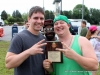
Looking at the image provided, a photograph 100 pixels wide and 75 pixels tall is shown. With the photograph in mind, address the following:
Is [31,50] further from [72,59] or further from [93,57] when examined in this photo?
[93,57]

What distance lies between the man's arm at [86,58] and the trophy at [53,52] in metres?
0.22

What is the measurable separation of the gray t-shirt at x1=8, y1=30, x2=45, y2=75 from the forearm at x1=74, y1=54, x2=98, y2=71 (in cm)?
49

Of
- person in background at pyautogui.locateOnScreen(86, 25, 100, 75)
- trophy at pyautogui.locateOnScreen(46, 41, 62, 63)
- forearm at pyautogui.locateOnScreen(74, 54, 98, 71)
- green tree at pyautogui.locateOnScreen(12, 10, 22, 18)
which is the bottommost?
person in background at pyautogui.locateOnScreen(86, 25, 100, 75)

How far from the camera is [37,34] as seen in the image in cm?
276

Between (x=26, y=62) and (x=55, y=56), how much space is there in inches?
13.0

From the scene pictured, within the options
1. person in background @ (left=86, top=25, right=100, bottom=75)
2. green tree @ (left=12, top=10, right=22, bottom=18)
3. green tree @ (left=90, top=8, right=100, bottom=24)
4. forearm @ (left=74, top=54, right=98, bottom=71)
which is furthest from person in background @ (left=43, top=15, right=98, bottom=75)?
green tree @ (left=12, top=10, right=22, bottom=18)

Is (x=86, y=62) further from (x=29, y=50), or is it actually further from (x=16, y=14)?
(x=16, y=14)

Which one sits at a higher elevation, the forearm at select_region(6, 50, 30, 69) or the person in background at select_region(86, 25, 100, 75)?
the forearm at select_region(6, 50, 30, 69)

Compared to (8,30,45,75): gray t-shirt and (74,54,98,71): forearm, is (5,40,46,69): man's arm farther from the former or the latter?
(74,54,98,71): forearm

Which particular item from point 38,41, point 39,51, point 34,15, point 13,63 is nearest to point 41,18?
point 34,15

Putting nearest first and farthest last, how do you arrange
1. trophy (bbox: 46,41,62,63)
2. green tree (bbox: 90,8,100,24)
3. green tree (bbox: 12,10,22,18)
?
trophy (bbox: 46,41,62,63) < green tree (bbox: 90,8,100,24) < green tree (bbox: 12,10,22,18)

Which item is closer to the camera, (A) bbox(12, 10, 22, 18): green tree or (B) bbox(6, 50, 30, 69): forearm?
(B) bbox(6, 50, 30, 69): forearm

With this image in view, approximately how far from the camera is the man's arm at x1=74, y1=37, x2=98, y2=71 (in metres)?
2.38

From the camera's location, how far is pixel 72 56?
7.77ft
